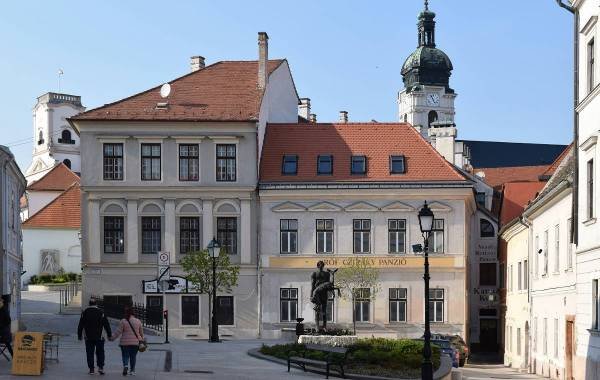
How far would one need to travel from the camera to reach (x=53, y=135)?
124750 millimetres

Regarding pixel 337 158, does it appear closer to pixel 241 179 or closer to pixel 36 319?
pixel 241 179

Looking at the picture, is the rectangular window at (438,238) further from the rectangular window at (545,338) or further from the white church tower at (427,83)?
the white church tower at (427,83)

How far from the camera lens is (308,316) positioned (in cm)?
5244

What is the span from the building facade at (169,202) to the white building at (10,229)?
3.87 m

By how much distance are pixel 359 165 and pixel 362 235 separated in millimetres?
3348

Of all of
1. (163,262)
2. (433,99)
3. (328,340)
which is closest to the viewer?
(328,340)

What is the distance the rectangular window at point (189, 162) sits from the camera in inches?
2052

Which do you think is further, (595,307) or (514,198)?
(514,198)

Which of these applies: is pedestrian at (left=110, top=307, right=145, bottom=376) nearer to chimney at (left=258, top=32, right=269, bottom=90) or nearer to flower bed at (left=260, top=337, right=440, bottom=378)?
flower bed at (left=260, top=337, right=440, bottom=378)

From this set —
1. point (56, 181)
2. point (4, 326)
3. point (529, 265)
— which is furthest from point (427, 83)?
point (4, 326)

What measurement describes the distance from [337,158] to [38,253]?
3340 cm

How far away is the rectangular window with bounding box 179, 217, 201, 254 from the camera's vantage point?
52.2 m

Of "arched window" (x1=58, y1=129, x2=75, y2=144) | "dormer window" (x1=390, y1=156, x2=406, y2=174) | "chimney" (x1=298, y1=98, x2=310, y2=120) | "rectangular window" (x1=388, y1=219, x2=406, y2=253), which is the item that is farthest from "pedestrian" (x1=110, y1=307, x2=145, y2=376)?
"arched window" (x1=58, y1=129, x2=75, y2=144)

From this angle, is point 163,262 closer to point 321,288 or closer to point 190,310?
point 190,310
